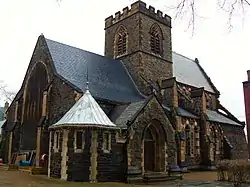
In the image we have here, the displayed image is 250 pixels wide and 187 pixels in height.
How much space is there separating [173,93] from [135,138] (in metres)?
9.35

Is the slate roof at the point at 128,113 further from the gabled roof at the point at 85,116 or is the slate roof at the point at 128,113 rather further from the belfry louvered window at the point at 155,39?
the belfry louvered window at the point at 155,39

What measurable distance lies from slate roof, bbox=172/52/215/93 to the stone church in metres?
0.28

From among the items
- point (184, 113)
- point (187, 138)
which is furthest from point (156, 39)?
point (187, 138)

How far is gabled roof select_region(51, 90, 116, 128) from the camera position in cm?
1558

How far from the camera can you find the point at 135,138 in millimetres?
17078

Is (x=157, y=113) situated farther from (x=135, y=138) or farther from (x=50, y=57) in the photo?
(x=50, y=57)

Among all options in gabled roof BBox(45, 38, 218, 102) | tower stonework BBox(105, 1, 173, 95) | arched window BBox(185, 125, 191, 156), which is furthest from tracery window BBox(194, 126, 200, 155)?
gabled roof BBox(45, 38, 218, 102)

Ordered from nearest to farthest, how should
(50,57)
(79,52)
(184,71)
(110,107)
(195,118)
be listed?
(110,107) → (50,57) → (79,52) → (195,118) → (184,71)

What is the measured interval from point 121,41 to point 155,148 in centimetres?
1342

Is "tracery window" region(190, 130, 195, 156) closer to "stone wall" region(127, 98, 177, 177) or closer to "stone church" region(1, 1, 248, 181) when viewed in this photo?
"stone church" region(1, 1, 248, 181)

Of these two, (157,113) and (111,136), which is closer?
(111,136)

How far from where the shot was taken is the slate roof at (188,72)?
112 ft

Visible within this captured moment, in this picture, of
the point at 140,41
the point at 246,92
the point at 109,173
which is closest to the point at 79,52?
the point at 140,41

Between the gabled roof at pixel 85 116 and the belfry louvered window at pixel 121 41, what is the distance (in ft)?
40.8
